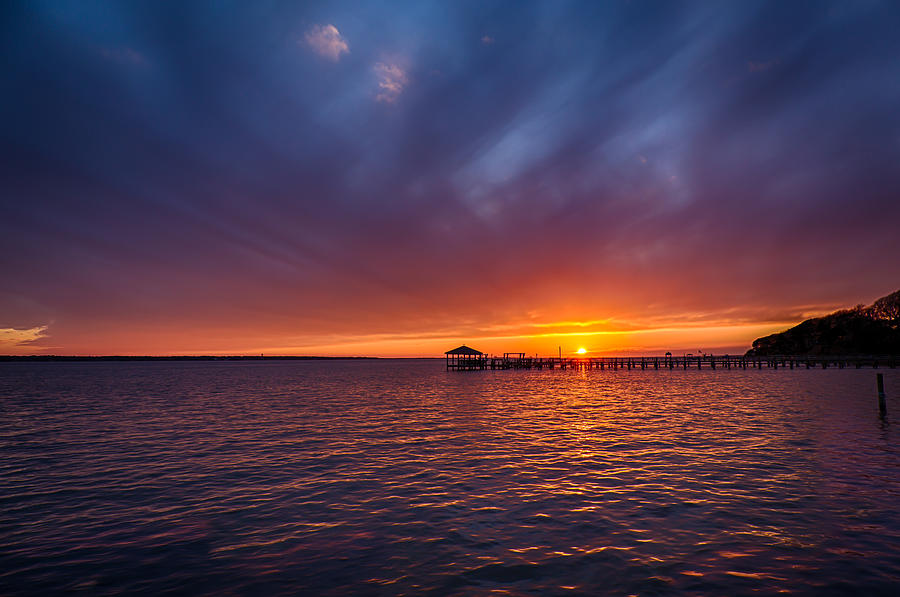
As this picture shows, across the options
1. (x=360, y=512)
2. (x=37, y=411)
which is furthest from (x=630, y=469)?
(x=37, y=411)

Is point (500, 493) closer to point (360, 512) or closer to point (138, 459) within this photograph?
point (360, 512)

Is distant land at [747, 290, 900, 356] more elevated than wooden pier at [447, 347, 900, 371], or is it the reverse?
distant land at [747, 290, 900, 356]

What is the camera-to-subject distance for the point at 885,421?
20953 millimetres

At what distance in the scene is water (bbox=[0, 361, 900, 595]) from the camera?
673cm

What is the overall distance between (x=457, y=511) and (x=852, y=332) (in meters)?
141

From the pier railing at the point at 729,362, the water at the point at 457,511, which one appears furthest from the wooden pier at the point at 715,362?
the water at the point at 457,511

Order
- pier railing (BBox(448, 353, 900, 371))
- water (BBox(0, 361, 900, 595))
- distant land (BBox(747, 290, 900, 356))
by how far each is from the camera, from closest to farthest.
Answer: water (BBox(0, 361, 900, 595))
pier railing (BBox(448, 353, 900, 371))
distant land (BBox(747, 290, 900, 356))

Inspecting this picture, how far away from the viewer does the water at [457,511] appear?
6734mm

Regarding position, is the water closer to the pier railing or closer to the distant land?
the pier railing

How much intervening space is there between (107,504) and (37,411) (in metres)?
28.1

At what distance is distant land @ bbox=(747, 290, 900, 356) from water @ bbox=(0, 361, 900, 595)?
11486 cm

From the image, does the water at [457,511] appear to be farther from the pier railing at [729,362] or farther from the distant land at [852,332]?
the distant land at [852,332]

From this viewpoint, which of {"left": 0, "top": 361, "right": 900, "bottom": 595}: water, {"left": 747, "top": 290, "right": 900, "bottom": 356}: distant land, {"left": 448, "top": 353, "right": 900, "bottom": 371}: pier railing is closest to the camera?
{"left": 0, "top": 361, "right": 900, "bottom": 595}: water

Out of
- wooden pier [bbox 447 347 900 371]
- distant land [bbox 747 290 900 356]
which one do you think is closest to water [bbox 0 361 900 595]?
wooden pier [bbox 447 347 900 371]
